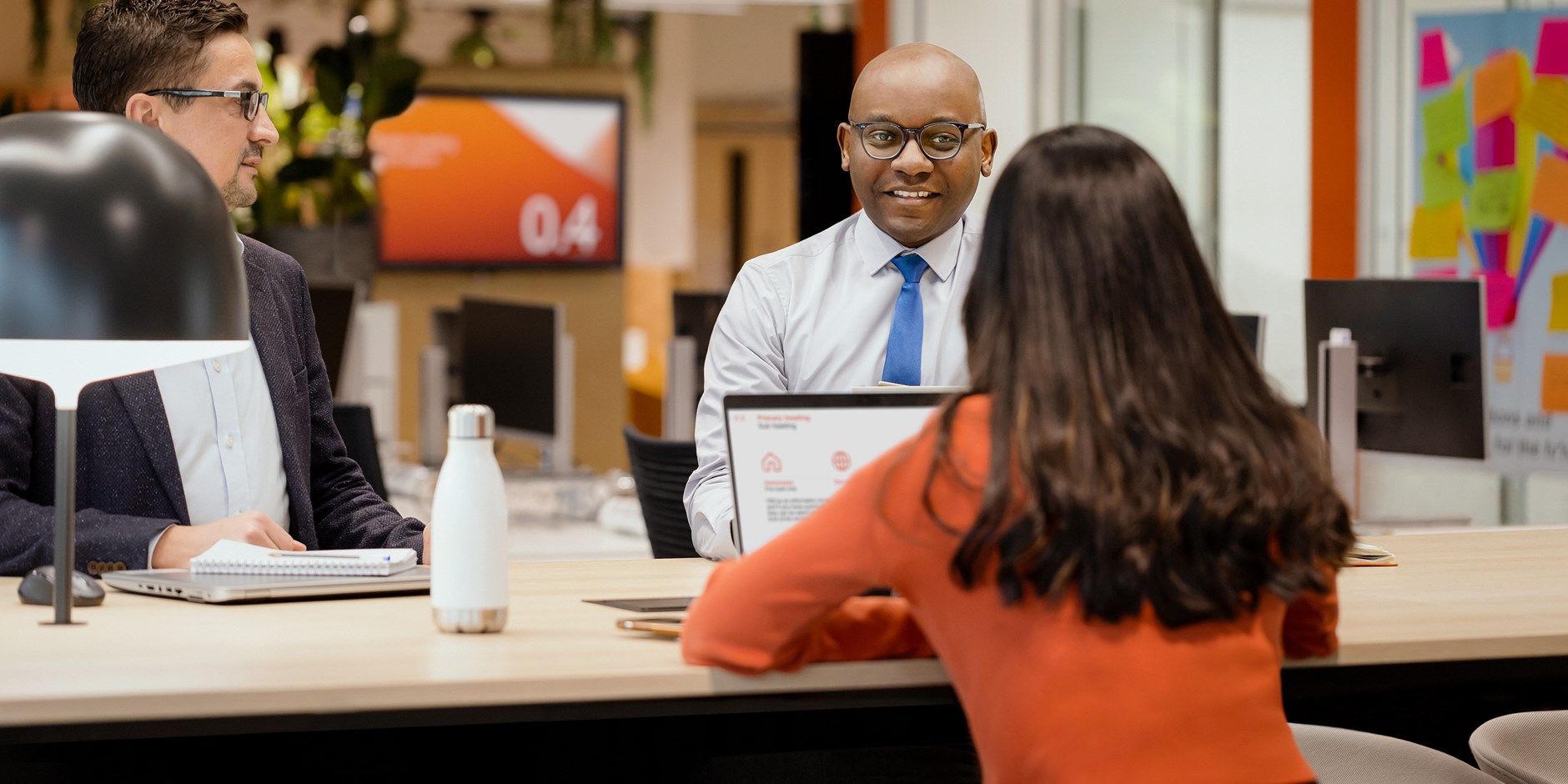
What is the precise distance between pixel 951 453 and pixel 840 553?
133mm

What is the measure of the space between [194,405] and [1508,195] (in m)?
3.60

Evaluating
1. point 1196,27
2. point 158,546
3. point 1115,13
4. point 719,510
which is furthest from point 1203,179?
point 158,546

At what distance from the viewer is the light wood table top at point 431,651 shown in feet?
4.65

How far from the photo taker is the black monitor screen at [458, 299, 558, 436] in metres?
5.56

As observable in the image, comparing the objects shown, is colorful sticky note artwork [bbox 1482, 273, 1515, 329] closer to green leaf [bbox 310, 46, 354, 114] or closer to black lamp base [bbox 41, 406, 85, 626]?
black lamp base [bbox 41, 406, 85, 626]

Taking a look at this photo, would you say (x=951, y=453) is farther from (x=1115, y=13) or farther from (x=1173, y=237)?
(x=1115, y=13)

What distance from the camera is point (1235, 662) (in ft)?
4.74

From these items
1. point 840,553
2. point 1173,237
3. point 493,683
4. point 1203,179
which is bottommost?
point 493,683

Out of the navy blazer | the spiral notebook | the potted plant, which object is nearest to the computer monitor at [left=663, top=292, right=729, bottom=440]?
the potted plant

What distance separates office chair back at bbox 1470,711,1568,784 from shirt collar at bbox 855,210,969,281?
1.05 meters

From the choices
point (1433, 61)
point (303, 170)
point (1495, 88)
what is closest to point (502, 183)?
point (303, 170)

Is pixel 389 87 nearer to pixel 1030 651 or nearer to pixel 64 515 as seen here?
pixel 64 515

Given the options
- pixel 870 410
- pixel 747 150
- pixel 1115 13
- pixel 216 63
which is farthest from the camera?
pixel 747 150

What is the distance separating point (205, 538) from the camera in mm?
2064
